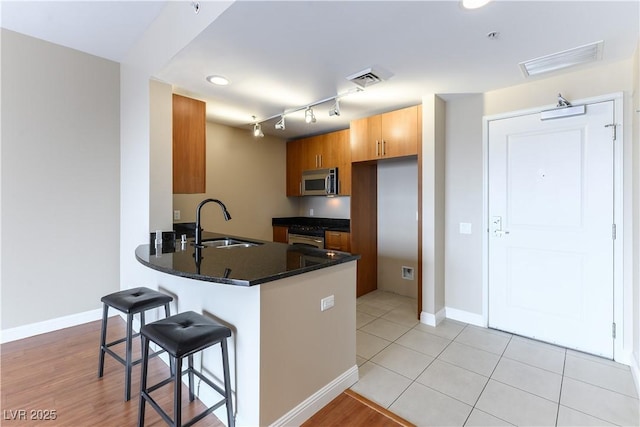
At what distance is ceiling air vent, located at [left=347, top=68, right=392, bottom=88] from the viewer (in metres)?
2.50

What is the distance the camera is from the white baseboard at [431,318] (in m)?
3.14

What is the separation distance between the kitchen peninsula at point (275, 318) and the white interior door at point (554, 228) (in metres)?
1.86

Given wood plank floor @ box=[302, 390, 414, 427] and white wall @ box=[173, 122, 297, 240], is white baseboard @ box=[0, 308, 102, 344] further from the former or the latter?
wood plank floor @ box=[302, 390, 414, 427]

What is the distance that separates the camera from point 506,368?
2.32 metres

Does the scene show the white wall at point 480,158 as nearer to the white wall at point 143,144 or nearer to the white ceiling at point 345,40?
the white ceiling at point 345,40

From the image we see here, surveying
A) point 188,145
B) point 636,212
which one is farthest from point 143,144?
point 636,212

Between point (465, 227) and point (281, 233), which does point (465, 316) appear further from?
point (281, 233)

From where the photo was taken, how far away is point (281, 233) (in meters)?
4.96

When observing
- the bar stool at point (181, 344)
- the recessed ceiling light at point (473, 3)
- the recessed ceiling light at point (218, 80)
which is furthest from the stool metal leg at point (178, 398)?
the recessed ceiling light at point (473, 3)

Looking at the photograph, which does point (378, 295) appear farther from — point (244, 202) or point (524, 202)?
point (244, 202)

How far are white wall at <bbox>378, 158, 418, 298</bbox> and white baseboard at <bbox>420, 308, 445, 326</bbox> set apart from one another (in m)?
0.78

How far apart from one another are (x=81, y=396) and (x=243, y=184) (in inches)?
128

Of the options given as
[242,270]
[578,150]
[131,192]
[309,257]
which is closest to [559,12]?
[578,150]

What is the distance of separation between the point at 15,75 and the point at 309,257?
3.23m
